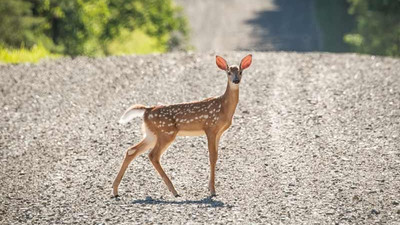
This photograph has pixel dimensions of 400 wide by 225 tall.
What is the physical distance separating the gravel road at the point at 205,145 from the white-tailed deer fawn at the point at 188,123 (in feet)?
1.71

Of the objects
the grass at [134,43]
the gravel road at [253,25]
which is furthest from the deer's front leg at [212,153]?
the grass at [134,43]

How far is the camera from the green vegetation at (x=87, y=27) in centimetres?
3064

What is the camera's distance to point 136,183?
39.7ft

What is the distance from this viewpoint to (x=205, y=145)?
14.2m

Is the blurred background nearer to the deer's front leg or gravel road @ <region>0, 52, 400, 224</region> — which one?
gravel road @ <region>0, 52, 400, 224</region>

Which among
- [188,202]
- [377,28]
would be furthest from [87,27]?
[188,202]

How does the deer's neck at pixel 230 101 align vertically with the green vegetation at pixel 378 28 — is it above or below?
below

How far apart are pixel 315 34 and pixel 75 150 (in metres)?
35.1

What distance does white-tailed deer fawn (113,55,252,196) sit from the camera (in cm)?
1116

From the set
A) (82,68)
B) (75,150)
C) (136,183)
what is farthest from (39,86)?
(136,183)

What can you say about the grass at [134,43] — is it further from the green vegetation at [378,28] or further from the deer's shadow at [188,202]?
the deer's shadow at [188,202]

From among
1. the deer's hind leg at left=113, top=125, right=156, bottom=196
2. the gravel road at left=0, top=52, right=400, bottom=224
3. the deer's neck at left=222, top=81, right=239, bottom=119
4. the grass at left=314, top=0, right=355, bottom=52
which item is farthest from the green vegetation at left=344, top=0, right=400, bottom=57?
the deer's hind leg at left=113, top=125, right=156, bottom=196

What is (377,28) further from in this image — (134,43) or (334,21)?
(134,43)

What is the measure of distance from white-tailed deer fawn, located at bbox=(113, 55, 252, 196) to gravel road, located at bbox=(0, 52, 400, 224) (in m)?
0.52
